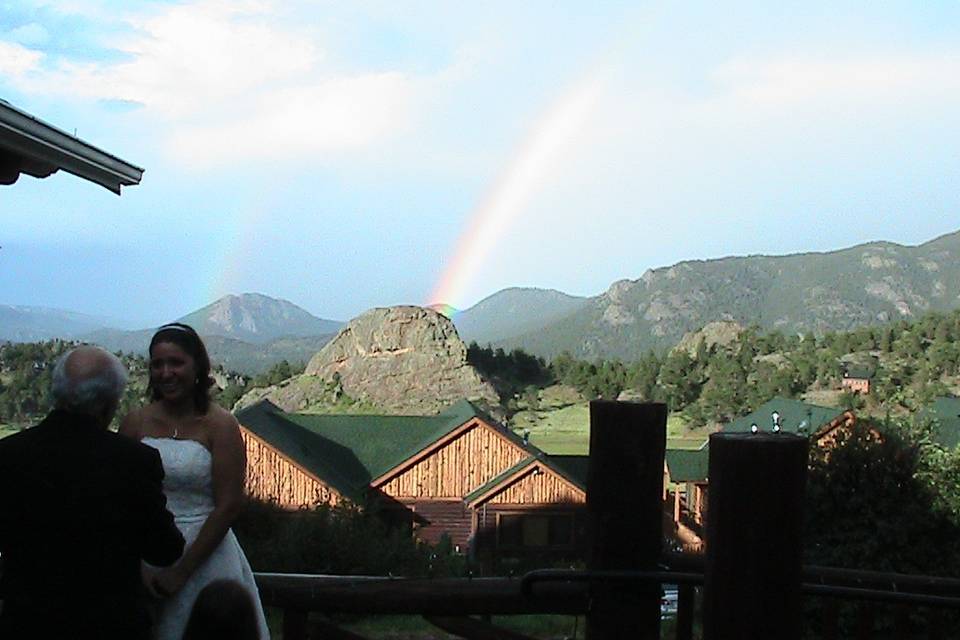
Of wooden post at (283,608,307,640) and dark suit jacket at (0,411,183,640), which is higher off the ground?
dark suit jacket at (0,411,183,640)

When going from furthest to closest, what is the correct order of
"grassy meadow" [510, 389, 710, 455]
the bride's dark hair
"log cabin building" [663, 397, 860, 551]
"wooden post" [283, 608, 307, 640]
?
"grassy meadow" [510, 389, 710, 455], "log cabin building" [663, 397, 860, 551], "wooden post" [283, 608, 307, 640], the bride's dark hair

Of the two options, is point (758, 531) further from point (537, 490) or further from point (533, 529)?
point (533, 529)

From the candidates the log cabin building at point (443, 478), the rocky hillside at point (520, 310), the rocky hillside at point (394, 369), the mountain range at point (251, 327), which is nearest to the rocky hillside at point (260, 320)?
the mountain range at point (251, 327)

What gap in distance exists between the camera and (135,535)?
2.63 m

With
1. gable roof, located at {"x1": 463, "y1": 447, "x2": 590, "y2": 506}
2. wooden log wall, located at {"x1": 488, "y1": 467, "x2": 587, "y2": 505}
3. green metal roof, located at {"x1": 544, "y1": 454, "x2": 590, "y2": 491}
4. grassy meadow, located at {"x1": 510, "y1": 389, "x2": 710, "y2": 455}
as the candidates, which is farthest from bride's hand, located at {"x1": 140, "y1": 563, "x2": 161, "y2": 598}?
grassy meadow, located at {"x1": 510, "y1": 389, "x2": 710, "y2": 455}

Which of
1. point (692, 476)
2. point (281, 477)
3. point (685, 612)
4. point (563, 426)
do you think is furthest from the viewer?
point (563, 426)

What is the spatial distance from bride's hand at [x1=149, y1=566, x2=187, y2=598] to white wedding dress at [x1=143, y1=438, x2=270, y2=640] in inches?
1.2

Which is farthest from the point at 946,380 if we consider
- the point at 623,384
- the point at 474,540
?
the point at 474,540

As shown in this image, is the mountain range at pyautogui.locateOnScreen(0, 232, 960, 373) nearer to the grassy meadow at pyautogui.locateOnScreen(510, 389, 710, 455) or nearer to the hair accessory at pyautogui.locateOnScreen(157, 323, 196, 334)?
the grassy meadow at pyautogui.locateOnScreen(510, 389, 710, 455)

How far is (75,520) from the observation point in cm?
258

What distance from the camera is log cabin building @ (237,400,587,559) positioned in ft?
72.3

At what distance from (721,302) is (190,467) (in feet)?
292

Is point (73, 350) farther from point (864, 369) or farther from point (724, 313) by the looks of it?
point (724, 313)

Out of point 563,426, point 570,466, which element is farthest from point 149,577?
point 563,426
